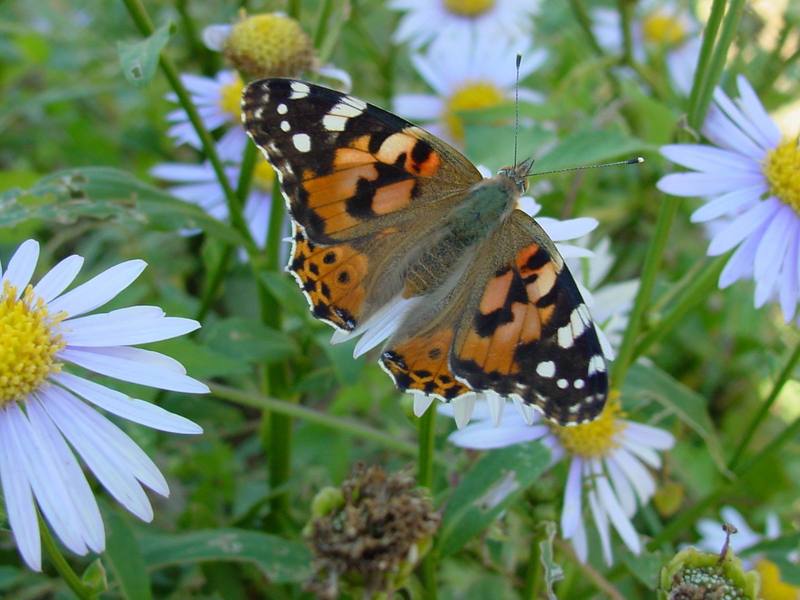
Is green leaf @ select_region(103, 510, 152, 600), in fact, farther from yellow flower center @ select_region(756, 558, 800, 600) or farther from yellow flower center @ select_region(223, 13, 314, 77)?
yellow flower center @ select_region(756, 558, 800, 600)

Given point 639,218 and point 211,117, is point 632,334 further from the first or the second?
point 639,218

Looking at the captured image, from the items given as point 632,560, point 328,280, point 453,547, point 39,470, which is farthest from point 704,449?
point 39,470

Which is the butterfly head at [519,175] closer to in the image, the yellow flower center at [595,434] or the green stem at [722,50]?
the green stem at [722,50]

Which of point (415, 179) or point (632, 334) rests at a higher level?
point (415, 179)

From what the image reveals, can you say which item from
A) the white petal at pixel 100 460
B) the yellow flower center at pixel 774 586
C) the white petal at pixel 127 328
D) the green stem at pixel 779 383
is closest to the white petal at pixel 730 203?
the green stem at pixel 779 383

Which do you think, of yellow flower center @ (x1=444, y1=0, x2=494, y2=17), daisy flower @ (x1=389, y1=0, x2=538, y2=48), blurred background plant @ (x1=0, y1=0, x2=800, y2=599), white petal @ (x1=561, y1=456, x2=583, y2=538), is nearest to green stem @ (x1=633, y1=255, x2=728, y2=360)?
blurred background plant @ (x1=0, y1=0, x2=800, y2=599)

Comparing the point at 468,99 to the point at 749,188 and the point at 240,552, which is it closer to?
the point at 749,188
